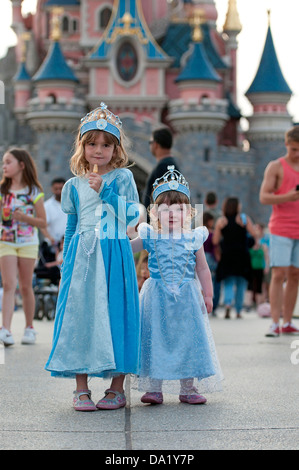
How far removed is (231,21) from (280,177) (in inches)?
1335

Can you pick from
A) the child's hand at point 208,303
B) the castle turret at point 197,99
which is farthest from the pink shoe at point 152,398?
the castle turret at point 197,99

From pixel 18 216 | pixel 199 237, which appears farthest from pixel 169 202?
pixel 18 216

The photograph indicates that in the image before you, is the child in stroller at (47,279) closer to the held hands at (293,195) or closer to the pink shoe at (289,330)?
the pink shoe at (289,330)

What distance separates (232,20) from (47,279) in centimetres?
3120

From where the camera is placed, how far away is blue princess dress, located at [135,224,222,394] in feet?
12.7

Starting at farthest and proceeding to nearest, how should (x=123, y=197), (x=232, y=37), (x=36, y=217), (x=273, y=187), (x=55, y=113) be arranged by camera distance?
(x=232, y=37) → (x=55, y=113) → (x=273, y=187) → (x=36, y=217) → (x=123, y=197)

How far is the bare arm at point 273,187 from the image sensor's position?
21.1 ft

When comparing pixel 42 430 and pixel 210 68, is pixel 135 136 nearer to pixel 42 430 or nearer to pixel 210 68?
pixel 210 68

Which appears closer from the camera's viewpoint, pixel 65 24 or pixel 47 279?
pixel 47 279

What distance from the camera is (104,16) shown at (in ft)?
120

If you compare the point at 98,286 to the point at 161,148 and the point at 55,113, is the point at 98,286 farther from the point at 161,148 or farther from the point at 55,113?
the point at 55,113

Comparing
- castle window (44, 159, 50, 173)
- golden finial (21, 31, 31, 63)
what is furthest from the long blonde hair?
golden finial (21, 31, 31, 63)

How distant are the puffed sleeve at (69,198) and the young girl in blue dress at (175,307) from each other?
→ 305 mm
